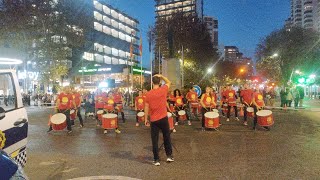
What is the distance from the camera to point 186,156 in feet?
27.8

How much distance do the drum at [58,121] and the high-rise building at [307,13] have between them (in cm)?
15173

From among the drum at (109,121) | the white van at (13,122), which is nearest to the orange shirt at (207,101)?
the drum at (109,121)

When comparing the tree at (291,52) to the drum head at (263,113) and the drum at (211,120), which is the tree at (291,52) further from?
the drum at (211,120)

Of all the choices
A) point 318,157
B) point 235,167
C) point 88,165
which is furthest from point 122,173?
point 318,157

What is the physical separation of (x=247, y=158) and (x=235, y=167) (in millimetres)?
983

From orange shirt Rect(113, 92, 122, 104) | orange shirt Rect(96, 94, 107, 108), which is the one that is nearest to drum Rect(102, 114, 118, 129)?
orange shirt Rect(113, 92, 122, 104)

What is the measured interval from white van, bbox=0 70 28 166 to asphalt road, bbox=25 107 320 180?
847 mm

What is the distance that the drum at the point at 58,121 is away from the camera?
13219mm

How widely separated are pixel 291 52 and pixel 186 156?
131 ft

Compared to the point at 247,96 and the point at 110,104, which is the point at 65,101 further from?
the point at 247,96

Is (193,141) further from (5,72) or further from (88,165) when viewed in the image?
(5,72)

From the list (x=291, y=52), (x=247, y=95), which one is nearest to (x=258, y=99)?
(x=247, y=95)

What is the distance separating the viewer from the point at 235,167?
7.22 m

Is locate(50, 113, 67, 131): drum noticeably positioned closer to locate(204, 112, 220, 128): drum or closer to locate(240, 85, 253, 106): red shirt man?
locate(204, 112, 220, 128): drum
